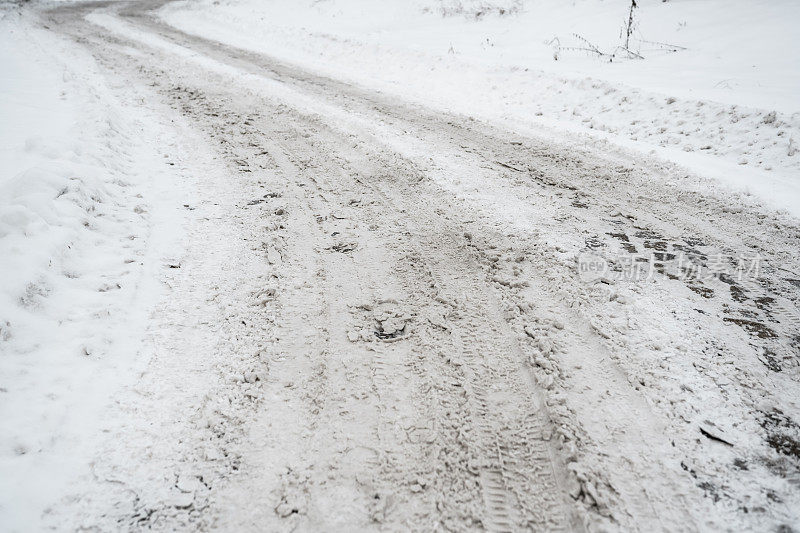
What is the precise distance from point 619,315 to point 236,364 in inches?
106

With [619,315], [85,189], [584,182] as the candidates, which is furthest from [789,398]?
[85,189]

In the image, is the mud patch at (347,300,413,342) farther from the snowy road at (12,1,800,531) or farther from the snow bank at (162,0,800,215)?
the snow bank at (162,0,800,215)

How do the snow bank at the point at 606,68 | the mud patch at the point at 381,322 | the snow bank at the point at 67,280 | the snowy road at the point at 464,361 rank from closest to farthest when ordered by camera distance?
1. the snowy road at the point at 464,361
2. the snow bank at the point at 67,280
3. the mud patch at the point at 381,322
4. the snow bank at the point at 606,68

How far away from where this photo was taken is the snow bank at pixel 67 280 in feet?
6.77

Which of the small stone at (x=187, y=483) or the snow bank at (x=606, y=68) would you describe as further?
the snow bank at (x=606, y=68)

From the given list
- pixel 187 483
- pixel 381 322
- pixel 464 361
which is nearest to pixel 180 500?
pixel 187 483

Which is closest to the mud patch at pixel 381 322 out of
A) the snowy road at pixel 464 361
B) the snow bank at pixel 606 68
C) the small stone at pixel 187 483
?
the snowy road at pixel 464 361

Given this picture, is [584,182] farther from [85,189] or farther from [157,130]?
[157,130]

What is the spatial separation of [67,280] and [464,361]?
10.1 ft

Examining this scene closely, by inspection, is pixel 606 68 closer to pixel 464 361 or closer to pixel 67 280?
pixel 464 361

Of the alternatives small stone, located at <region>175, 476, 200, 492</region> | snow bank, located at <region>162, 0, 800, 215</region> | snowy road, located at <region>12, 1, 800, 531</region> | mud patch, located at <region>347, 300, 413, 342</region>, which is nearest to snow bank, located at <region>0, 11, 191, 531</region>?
snowy road, located at <region>12, 1, 800, 531</region>

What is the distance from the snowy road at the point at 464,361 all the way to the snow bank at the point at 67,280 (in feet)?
0.62

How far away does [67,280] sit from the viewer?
123 inches

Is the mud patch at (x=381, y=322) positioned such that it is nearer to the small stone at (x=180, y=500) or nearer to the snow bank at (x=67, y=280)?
the small stone at (x=180, y=500)
